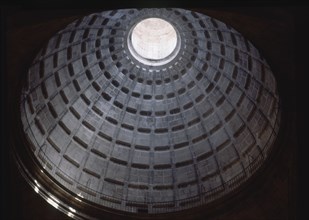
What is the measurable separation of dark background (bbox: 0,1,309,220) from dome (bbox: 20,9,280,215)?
27.6 inches

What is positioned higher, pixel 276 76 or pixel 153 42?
pixel 153 42

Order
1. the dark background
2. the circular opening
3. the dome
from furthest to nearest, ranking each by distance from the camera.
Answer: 1. the circular opening
2. the dome
3. the dark background

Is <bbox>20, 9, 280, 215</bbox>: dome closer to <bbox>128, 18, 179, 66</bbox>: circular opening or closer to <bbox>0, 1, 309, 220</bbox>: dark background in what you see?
<bbox>128, 18, 179, 66</bbox>: circular opening

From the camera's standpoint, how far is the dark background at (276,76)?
1035 cm

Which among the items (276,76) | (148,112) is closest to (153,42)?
(148,112)

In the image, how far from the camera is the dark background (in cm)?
1035

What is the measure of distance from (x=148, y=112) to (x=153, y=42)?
11.1 ft

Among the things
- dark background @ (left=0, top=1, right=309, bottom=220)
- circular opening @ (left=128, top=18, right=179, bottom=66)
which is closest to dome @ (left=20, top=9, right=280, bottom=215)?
circular opening @ (left=128, top=18, right=179, bottom=66)

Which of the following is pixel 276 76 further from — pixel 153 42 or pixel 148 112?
pixel 153 42

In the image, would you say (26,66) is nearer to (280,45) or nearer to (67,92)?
(67,92)

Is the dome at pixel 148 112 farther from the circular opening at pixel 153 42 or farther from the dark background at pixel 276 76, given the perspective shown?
the dark background at pixel 276 76

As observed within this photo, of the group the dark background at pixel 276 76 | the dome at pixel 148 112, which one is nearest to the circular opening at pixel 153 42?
the dome at pixel 148 112

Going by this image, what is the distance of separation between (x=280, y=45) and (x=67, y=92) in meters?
8.60

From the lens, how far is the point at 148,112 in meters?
23.4
